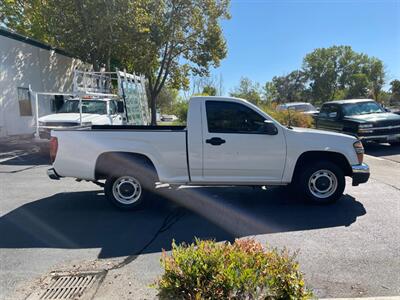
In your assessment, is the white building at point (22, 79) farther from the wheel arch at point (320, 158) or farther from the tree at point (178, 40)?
the wheel arch at point (320, 158)

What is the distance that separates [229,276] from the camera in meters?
2.62

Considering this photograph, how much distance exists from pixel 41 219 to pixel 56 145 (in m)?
1.20

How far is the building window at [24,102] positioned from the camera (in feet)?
61.7

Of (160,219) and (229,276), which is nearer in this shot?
(229,276)

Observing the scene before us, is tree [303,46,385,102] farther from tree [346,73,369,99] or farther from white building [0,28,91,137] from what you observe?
white building [0,28,91,137]

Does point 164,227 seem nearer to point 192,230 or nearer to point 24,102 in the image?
point 192,230

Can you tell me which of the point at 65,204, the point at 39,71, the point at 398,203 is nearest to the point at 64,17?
the point at 39,71

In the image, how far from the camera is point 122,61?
72.6 ft

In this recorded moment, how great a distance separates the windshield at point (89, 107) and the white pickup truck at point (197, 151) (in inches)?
311

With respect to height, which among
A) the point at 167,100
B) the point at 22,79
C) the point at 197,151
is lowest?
the point at 197,151

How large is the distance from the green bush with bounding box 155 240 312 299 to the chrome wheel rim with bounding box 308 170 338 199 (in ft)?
12.2

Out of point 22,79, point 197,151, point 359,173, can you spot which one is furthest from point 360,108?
point 22,79

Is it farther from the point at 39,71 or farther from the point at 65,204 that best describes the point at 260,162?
the point at 39,71

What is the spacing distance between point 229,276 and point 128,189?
3831 millimetres
